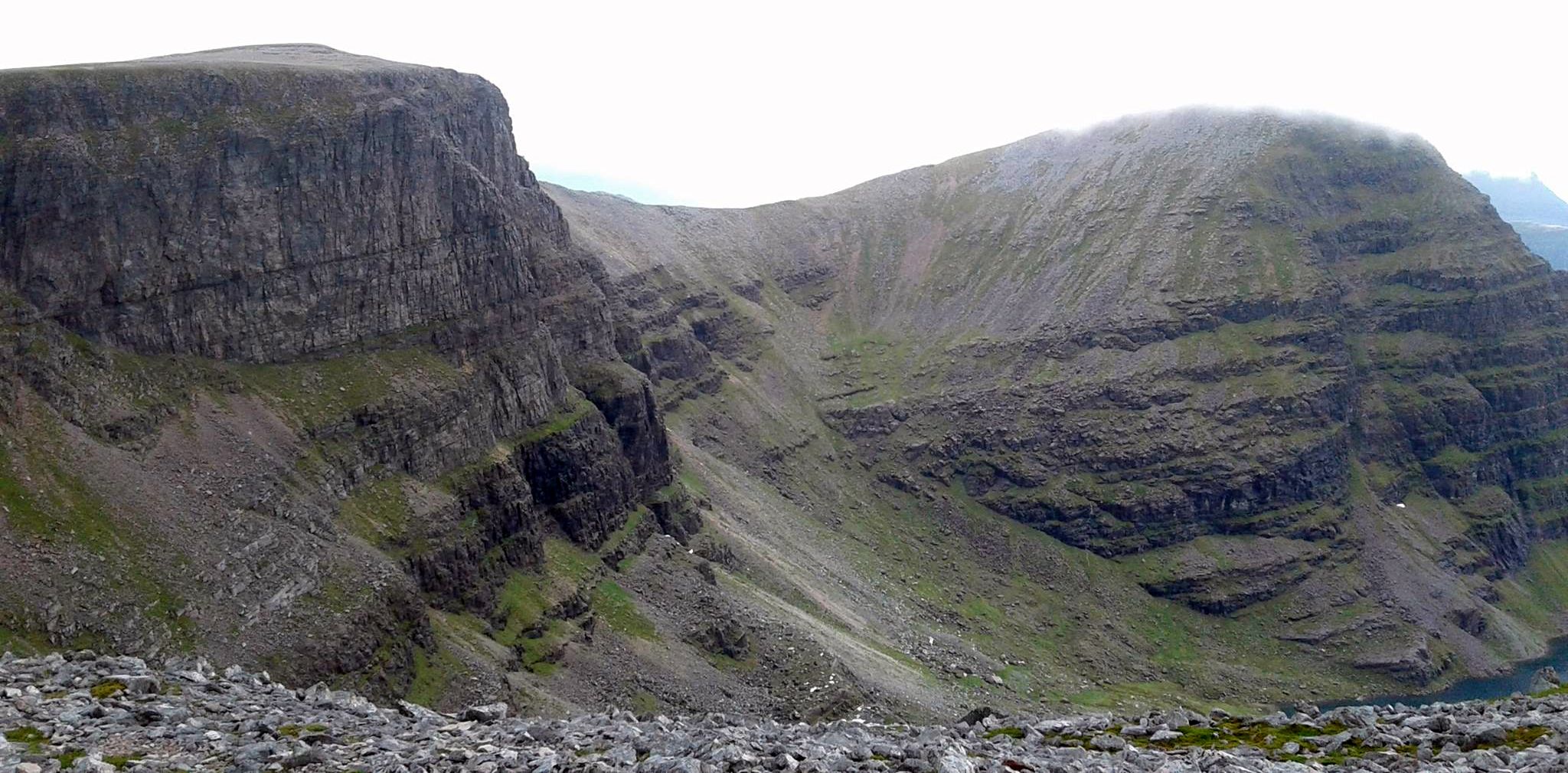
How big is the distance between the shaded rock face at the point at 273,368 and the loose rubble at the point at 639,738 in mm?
26427

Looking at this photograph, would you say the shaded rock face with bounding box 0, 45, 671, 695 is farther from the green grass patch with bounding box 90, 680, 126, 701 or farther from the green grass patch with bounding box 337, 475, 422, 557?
the green grass patch with bounding box 90, 680, 126, 701

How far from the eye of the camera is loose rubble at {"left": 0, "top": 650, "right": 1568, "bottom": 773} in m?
33.5

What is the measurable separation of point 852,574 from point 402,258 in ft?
240

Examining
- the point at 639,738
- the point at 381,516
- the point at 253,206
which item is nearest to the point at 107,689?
the point at 639,738

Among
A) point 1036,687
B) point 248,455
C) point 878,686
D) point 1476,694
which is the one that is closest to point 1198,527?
point 1476,694

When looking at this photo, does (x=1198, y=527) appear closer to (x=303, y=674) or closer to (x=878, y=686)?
(x=878, y=686)

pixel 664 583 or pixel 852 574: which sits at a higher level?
pixel 664 583

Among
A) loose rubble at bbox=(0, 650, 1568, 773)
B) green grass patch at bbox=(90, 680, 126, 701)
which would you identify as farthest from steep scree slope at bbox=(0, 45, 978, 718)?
loose rubble at bbox=(0, 650, 1568, 773)

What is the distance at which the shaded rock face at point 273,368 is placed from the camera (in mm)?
72938

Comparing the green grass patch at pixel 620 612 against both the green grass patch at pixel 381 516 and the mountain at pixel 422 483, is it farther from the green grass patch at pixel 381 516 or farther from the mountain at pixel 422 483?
the green grass patch at pixel 381 516

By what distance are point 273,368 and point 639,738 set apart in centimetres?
6725

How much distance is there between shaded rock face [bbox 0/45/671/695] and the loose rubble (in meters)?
26.4

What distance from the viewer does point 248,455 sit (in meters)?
84.1

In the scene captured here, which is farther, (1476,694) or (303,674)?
(1476,694)
